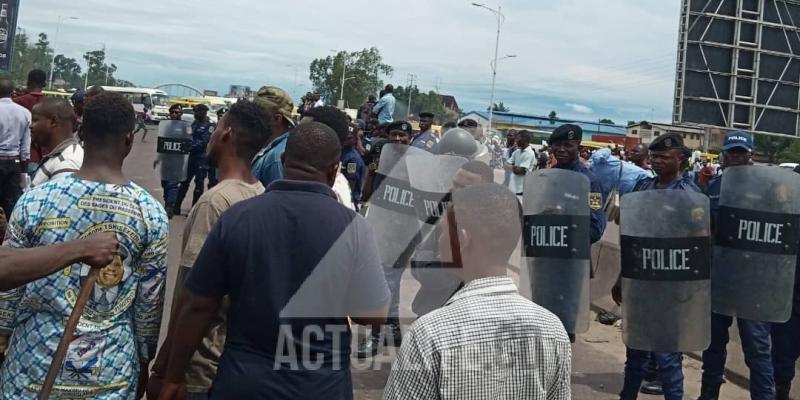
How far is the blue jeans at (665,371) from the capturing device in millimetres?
4602

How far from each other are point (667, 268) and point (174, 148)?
28.2 ft

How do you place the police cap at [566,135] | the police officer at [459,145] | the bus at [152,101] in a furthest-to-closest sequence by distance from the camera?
the bus at [152,101] → the police officer at [459,145] → the police cap at [566,135]

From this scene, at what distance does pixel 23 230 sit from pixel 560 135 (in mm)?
3562

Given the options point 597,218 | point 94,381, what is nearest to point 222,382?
point 94,381

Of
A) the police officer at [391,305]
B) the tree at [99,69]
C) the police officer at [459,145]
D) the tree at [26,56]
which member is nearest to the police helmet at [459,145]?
the police officer at [459,145]

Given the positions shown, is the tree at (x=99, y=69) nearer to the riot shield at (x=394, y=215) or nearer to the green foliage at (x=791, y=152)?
the green foliage at (x=791, y=152)

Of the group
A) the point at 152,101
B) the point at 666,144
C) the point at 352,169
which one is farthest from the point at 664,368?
the point at 152,101

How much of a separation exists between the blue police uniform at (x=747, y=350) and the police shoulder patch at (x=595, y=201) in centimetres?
72

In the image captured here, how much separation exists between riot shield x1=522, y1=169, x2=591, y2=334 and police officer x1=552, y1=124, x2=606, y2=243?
0.49 feet

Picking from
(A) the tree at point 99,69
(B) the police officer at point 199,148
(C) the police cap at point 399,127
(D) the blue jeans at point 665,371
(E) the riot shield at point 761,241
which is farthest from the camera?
(A) the tree at point 99,69

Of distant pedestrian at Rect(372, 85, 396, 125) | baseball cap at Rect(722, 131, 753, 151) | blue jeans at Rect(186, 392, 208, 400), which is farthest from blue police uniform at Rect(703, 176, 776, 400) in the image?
distant pedestrian at Rect(372, 85, 396, 125)

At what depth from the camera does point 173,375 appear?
255 cm

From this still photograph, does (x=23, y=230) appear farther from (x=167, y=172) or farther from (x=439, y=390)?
(x=167, y=172)

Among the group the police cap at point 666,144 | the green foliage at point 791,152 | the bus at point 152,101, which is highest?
the green foliage at point 791,152
